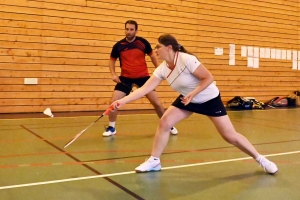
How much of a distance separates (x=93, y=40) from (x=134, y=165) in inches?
213

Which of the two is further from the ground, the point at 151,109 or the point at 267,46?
the point at 267,46

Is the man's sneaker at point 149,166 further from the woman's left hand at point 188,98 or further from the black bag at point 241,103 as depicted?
the black bag at point 241,103

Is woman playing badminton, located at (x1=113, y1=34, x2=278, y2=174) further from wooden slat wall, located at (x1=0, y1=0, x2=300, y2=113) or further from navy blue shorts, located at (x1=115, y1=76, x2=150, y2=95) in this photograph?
wooden slat wall, located at (x1=0, y1=0, x2=300, y2=113)

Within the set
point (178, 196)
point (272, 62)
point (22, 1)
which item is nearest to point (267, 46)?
point (272, 62)

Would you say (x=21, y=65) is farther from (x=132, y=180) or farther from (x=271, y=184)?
(x=271, y=184)

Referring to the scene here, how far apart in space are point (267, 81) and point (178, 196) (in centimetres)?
964

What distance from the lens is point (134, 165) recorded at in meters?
3.88

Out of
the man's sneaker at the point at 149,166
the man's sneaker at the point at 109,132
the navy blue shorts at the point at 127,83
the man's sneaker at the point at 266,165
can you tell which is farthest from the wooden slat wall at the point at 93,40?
the man's sneaker at the point at 266,165

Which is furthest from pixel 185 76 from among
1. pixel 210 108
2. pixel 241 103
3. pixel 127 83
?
pixel 241 103

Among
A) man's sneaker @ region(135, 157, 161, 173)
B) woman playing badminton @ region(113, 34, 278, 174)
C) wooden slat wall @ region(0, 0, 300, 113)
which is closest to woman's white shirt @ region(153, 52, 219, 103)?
woman playing badminton @ region(113, 34, 278, 174)

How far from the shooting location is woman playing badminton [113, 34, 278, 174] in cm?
333

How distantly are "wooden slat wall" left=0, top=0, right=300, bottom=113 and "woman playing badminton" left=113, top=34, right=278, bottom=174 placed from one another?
17.2 feet

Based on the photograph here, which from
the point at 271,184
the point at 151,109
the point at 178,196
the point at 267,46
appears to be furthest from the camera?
the point at 267,46

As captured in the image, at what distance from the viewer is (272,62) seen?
39.0 ft
